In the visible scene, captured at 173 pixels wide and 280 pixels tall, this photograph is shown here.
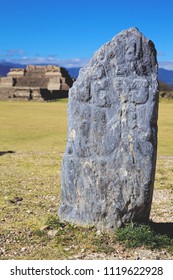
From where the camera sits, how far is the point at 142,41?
668 cm

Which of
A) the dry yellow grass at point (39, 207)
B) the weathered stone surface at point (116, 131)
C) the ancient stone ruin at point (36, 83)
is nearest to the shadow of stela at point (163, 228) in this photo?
the weathered stone surface at point (116, 131)

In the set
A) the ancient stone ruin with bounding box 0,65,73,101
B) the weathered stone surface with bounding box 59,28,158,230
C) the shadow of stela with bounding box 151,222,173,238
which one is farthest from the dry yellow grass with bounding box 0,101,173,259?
the ancient stone ruin with bounding box 0,65,73,101

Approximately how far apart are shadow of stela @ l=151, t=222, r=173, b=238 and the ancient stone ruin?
5208 centimetres

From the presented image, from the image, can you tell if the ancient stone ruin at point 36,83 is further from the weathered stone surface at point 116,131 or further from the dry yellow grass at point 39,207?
the weathered stone surface at point 116,131

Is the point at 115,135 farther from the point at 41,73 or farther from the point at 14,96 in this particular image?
the point at 41,73

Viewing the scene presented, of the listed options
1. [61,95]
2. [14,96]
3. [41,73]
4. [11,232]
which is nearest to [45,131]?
[11,232]

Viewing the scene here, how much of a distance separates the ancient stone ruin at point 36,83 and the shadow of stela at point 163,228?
52.1 metres

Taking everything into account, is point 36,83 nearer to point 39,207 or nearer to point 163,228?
point 39,207

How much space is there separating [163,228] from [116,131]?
1.95 metres

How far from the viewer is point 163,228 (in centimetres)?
759

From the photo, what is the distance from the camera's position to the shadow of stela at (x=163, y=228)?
724 cm

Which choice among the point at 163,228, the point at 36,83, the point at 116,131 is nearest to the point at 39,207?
the point at 163,228

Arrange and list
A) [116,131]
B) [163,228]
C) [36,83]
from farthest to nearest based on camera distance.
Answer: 1. [36,83]
2. [163,228]
3. [116,131]

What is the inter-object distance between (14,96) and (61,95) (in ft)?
25.9
